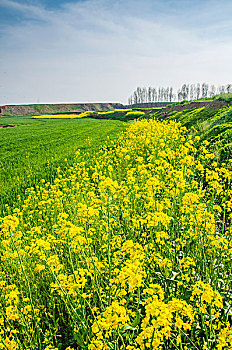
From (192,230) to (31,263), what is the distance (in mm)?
2763

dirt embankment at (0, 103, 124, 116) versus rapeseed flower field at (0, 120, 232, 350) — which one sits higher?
dirt embankment at (0, 103, 124, 116)

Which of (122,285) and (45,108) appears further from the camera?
(45,108)

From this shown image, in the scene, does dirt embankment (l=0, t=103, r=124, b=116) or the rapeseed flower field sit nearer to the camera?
the rapeseed flower field

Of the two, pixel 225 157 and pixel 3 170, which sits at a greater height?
pixel 225 157

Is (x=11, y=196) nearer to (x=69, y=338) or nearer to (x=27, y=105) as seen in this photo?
(x=69, y=338)

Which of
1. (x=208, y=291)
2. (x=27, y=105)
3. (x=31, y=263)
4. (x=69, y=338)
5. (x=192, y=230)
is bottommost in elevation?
(x=69, y=338)

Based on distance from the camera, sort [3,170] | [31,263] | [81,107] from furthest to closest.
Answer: [81,107] < [3,170] < [31,263]

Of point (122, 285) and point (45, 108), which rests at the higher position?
point (45, 108)

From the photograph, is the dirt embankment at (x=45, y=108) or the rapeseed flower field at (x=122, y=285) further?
the dirt embankment at (x=45, y=108)

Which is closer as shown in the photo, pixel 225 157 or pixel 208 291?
pixel 208 291

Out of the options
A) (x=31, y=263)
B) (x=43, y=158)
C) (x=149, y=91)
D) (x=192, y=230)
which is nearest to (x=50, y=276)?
(x=31, y=263)

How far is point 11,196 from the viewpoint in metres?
8.13

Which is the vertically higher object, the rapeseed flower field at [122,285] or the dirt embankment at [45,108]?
the dirt embankment at [45,108]

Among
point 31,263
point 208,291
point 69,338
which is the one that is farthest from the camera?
point 31,263
